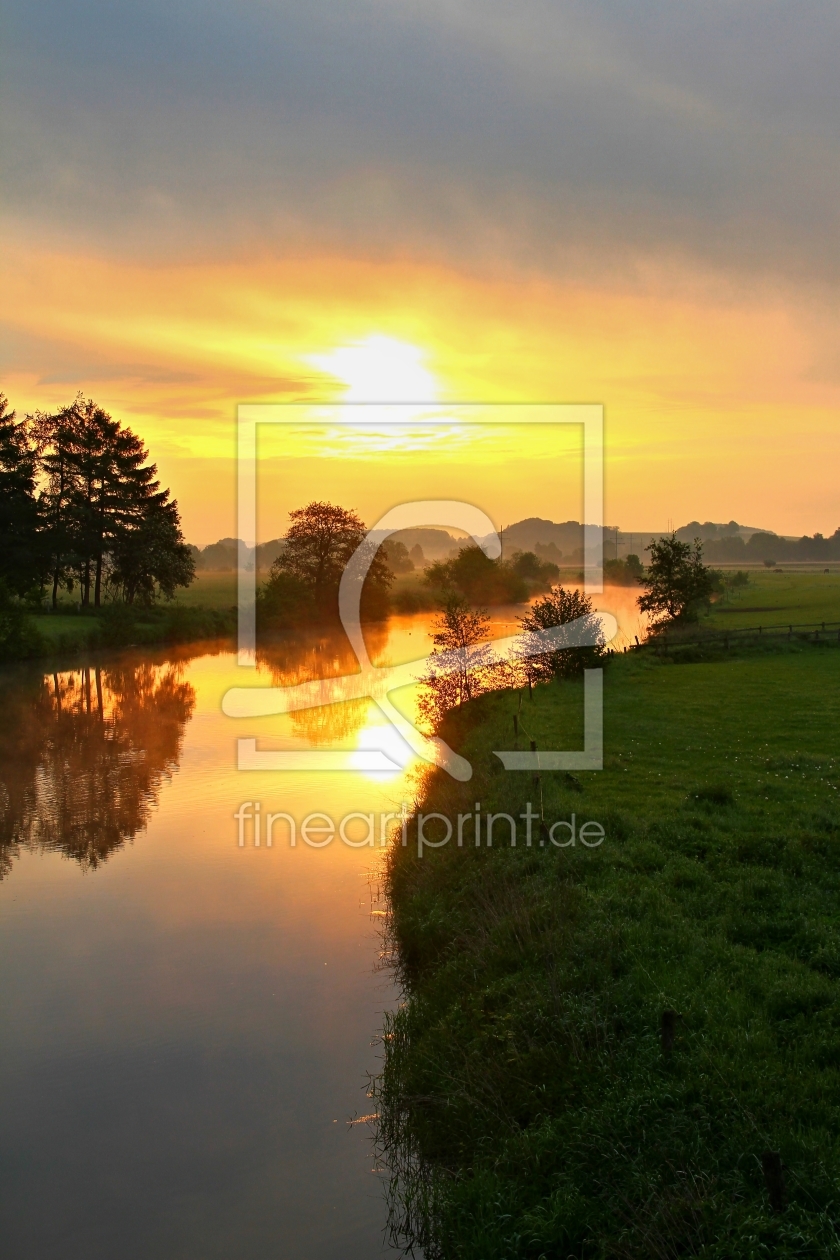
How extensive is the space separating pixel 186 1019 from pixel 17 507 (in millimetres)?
48733

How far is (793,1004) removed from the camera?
9055 mm

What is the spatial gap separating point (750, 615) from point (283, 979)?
65.4m

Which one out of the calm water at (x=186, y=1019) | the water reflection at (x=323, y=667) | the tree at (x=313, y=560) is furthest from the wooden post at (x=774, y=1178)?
the tree at (x=313, y=560)

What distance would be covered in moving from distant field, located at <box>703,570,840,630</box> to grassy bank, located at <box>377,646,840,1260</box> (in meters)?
49.5

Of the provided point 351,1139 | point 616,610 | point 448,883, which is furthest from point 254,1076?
point 616,610

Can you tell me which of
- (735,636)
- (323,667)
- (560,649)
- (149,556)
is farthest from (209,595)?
(560,649)

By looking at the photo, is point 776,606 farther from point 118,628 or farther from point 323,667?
point 118,628

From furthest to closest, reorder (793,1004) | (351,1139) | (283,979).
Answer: (283,979) < (351,1139) < (793,1004)

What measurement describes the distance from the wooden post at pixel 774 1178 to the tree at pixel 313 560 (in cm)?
6712

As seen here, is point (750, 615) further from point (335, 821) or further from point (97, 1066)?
point (97, 1066)

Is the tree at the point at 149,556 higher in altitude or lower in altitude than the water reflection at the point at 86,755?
higher

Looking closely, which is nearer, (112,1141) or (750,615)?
(112,1141)

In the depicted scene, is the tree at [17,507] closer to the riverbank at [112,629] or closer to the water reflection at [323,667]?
the riverbank at [112,629]

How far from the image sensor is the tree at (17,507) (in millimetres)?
53875
